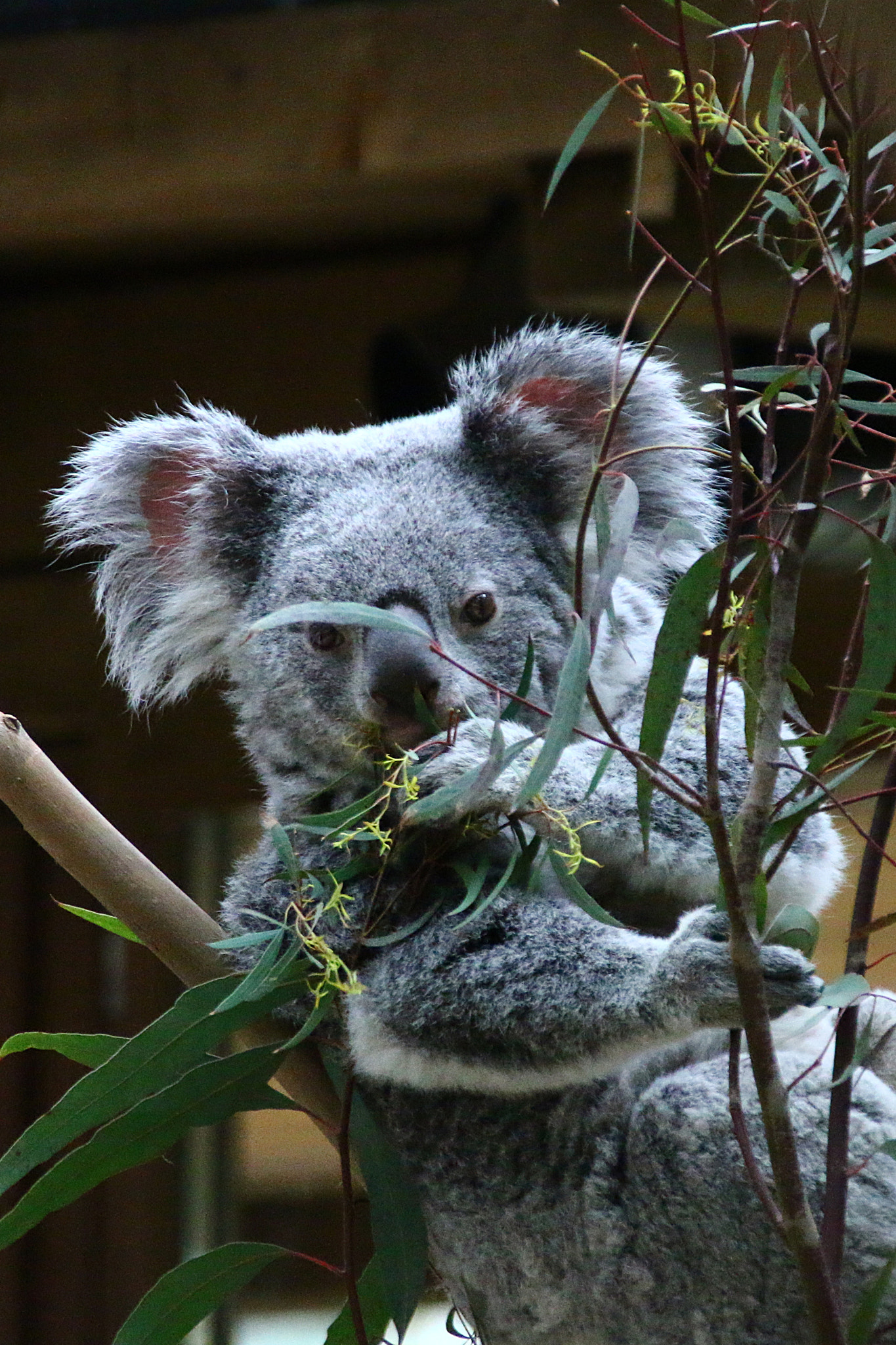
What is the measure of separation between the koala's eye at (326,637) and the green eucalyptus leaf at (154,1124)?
17.6 inches

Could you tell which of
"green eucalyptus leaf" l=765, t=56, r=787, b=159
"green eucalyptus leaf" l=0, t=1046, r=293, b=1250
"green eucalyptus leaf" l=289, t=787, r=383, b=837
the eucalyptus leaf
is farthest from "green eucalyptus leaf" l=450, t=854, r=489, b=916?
"green eucalyptus leaf" l=765, t=56, r=787, b=159

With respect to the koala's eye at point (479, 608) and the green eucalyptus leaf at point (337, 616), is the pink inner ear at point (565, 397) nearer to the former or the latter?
the koala's eye at point (479, 608)

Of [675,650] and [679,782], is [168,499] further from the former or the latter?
[679,782]

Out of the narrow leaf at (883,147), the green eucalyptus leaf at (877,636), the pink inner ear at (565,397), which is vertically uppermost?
the narrow leaf at (883,147)

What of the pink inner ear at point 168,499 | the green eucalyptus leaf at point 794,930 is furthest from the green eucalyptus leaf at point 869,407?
the pink inner ear at point 168,499

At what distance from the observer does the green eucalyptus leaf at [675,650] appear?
3.76 feet

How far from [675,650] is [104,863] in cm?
66

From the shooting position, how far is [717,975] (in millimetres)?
1298

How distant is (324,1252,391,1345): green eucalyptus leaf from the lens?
5.10ft

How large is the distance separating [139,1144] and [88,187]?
209cm

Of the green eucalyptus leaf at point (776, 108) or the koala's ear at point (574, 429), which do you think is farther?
the koala's ear at point (574, 429)

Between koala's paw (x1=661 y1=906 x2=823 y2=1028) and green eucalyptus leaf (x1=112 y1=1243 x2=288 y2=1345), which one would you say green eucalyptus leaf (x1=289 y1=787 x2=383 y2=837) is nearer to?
koala's paw (x1=661 y1=906 x2=823 y2=1028)

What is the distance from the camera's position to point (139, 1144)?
152cm

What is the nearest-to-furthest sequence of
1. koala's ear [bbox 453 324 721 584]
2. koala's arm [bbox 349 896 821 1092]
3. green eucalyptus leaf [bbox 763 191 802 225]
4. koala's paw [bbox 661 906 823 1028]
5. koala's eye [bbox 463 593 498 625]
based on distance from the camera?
green eucalyptus leaf [bbox 763 191 802 225] < koala's paw [bbox 661 906 823 1028] < koala's arm [bbox 349 896 821 1092] < koala's eye [bbox 463 593 498 625] < koala's ear [bbox 453 324 721 584]
